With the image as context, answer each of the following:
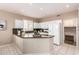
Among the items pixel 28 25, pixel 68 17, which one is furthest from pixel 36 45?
pixel 68 17

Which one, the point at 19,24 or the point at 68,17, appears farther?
the point at 68,17

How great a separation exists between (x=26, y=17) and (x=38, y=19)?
57 cm

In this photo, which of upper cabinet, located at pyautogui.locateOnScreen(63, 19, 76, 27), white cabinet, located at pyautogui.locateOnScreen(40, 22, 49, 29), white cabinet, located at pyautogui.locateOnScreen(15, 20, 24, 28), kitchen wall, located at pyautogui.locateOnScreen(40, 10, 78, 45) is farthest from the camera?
upper cabinet, located at pyautogui.locateOnScreen(63, 19, 76, 27)

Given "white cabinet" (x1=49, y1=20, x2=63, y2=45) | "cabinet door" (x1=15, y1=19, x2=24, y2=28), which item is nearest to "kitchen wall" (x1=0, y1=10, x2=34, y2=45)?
"cabinet door" (x1=15, y1=19, x2=24, y2=28)

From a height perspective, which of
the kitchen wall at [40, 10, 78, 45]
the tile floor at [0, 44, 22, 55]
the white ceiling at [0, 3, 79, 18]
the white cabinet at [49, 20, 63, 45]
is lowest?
the tile floor at [0, 44, 22, 55]

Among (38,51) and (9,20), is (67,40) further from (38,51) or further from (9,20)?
(9,20)

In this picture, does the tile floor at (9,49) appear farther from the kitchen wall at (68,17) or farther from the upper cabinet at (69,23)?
the upper cabinet at (69,23)

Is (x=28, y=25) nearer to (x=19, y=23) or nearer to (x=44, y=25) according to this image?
(x=19, y=23)

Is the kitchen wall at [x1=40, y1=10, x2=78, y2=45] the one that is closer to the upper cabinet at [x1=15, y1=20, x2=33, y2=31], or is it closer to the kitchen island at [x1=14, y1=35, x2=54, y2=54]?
the upper cabinet at [x1=15, y1=20, x2=33, y2=31]

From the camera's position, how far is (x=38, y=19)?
5.41m

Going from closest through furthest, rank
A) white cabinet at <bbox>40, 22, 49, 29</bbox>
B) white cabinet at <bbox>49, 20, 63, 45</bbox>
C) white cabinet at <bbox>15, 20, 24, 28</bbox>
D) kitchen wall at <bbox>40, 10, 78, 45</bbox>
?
1. white cabinet at <bbox>15, 20, 24, 28</bbox>
2. white cabinet at <bbox>40, 22, 49, 29</bbox>
3. kitchen wall at <bbox>40, 10, 78, 45</bbox>
4. white cabinet at <bbox>49, 20, 63, 45</bbox>
